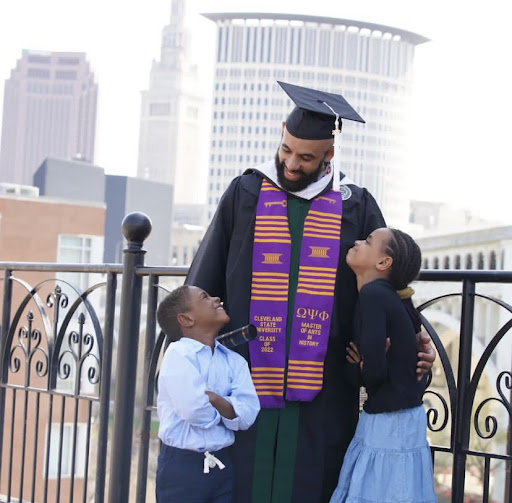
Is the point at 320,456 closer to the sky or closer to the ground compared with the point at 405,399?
closer to the ground

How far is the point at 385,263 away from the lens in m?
2.86

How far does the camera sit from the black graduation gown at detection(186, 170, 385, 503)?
9.95 feet

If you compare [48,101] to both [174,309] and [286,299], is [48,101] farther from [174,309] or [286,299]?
[174,309]

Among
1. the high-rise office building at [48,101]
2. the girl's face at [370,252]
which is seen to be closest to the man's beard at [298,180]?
the girl's face at [370,252]

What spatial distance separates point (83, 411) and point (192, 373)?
3687cm

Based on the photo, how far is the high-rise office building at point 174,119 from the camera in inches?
7426

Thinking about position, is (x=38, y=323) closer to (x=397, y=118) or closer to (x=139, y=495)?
(x=139, y=495)

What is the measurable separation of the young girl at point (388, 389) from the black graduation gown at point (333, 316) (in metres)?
0.15

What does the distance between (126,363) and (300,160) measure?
52.4 inches

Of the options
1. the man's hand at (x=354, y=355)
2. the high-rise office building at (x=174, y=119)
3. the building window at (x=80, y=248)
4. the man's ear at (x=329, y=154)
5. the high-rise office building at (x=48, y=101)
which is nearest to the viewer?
the man's hand at (x=354, y=355)

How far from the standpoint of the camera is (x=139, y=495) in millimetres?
3939

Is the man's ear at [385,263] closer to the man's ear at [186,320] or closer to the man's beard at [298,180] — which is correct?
the man's beard at [298,180]

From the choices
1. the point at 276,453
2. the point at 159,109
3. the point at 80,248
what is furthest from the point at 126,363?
the point at 159,109

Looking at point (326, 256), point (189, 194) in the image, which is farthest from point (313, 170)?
point (189, 194)
